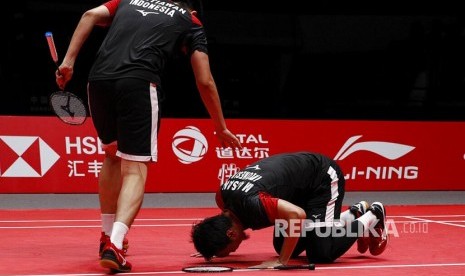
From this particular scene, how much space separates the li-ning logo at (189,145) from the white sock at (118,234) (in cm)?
483

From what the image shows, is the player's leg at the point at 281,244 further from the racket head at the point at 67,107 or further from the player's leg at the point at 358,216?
the racket head at the point at 67,107

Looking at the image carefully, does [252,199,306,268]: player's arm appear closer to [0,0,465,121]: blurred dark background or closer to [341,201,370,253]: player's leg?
[341,201,370,253]: player's leg

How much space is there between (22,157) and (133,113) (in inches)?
185

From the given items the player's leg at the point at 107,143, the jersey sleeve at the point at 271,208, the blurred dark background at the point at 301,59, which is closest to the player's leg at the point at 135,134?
the player's leg at the point at 107,143

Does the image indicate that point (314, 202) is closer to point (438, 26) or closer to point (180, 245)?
point (180, 245)

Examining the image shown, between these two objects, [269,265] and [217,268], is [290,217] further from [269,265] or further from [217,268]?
[217,268]

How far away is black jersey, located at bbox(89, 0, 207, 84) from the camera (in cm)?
471

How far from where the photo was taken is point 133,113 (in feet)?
15.2

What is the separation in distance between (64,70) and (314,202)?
62.4 inches

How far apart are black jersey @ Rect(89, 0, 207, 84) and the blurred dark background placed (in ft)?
27.9

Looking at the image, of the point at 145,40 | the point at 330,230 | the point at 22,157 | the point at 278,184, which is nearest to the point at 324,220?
the point at 330,230

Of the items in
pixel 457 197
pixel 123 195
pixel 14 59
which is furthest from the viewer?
pixel 14 59

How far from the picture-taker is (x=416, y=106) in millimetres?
14383

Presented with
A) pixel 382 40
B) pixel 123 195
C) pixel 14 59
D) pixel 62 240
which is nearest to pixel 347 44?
pixel 382 40
